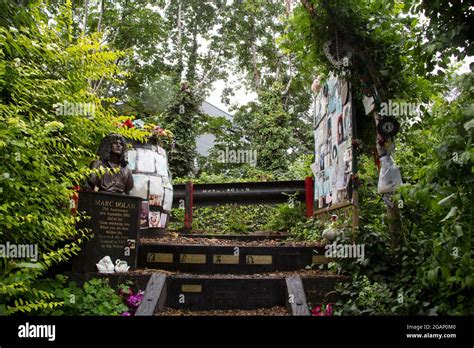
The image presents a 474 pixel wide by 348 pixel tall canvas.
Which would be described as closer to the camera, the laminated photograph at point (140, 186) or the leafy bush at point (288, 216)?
the laminated photograph at point (140, 186)

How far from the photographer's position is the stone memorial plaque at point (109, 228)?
194 inches

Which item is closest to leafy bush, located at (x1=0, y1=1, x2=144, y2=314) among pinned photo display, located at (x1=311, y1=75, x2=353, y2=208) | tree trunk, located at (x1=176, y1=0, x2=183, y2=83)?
pinned photo display, located at (x1=311, y1=75, x2=353, y2=208)

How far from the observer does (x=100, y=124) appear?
17.8 ft

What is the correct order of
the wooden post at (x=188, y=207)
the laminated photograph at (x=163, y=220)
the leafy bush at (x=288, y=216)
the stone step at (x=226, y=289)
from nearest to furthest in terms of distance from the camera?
the stone step at (x=226, y=289) → the laminated photograph at (x=163, y=220) → the leafy bush at (x=288, y=216) → the wooden post at (x=188, y=207)

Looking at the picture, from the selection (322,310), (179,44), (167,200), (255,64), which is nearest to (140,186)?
(167,200)

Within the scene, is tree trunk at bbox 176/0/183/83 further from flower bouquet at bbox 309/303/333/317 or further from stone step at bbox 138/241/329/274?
flower bouquet at bbox 309/303/333/317

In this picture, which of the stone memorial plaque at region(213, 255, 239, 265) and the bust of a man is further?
the bust of a man

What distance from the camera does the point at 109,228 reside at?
16.9ft

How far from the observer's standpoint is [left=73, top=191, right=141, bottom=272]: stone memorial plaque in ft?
16.2

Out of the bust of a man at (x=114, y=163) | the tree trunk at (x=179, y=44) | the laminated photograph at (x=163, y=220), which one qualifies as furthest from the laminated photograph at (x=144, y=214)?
the tree trunk at (x=179, y=44)

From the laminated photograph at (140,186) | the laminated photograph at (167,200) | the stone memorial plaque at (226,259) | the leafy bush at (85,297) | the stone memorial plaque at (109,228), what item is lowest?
the leafy bush at (85,297)

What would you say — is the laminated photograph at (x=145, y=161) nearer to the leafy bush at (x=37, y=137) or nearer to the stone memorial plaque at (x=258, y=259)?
the leafy bush at (x=37, y=137)

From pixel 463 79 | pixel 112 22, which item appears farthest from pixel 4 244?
pixel 112 22

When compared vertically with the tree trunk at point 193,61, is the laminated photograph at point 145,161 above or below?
below
